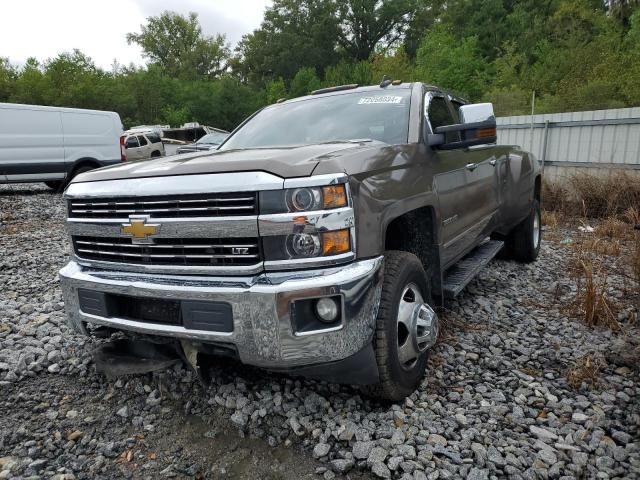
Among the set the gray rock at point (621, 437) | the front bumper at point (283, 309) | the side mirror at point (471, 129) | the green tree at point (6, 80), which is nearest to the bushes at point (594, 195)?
the side mirror at point (471, 129)

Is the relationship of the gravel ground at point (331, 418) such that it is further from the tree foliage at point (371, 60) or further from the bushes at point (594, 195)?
the tree foliage at point (371, 60)

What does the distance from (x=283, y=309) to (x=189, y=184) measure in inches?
27.8

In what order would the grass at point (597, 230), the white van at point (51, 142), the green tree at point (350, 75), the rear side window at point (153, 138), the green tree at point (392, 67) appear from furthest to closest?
the green tree at point (350, 75)
the green tree at point (392, 67)
the rear side window at point (153, 138)
the white van at point (51, 142)
the grass at point (597, 230)

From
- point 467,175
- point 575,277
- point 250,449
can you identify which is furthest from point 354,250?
point 575,277

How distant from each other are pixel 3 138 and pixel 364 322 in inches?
437

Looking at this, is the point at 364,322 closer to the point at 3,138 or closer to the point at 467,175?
the point at 467,175

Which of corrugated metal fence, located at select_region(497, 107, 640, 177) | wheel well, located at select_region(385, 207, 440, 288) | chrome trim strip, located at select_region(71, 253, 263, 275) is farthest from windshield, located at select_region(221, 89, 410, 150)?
corrugated metal fence, located at select_region(497, 107, 640, 177)

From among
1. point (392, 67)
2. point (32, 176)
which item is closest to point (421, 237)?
point (32, 176)

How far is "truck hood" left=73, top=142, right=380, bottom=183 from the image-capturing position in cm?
206

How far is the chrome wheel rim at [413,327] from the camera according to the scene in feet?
8.10

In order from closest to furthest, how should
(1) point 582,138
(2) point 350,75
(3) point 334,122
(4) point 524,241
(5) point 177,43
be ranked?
(3) point 334,122 < (4) point 524,241 < (1) point 582,138 < (2) point 350,75 < (5) point 177,43

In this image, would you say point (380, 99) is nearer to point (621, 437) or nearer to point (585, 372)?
point (585, 372)

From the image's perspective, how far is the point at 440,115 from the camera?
3639 mm

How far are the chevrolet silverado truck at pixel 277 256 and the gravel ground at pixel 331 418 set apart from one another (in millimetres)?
274
